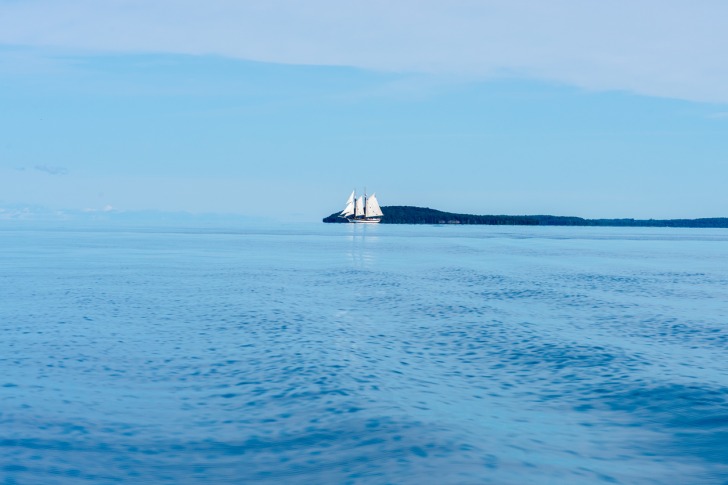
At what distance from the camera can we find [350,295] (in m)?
38.2

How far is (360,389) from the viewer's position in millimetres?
17250

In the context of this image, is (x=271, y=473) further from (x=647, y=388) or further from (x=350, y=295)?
(x=350, y=295)

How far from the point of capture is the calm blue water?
41.2 ft

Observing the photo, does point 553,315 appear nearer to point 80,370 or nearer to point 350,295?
point 350,295

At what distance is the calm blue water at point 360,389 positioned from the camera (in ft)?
41.2

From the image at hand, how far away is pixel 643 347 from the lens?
75.5ft

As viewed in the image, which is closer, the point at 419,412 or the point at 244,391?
the point at 419,412

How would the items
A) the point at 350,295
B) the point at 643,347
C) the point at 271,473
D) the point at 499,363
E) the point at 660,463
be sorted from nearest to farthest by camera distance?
the point at 271,473, the point at 660,463, the point at 499,363, the point at 643,347, the point at 350,295

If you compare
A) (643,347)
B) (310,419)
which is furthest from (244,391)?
(643,347)

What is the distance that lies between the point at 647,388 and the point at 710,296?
24360mm

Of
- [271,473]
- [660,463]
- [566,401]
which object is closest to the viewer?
[271,473]

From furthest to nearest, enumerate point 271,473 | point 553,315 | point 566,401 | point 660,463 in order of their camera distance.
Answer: point 553,315 → point 566,401 → point 660,463 → point 271,473

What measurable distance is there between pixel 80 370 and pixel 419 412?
32.4 feet

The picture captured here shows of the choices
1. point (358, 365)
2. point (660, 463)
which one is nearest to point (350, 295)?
point (358, 365)
